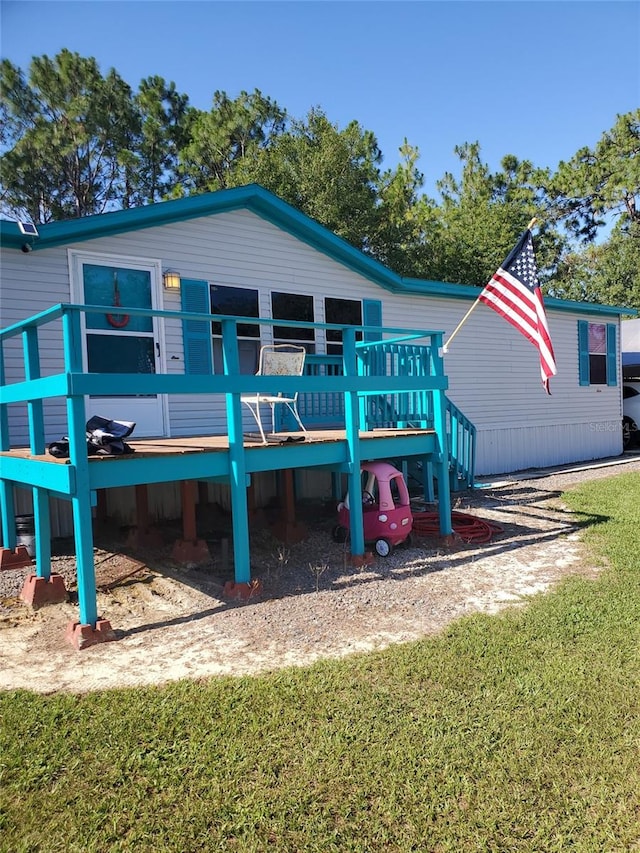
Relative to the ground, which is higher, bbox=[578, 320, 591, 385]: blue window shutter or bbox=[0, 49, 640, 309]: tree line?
bbox=[0, 49, 640, 309]: tree line

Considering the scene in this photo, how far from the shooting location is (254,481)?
814 centimetres

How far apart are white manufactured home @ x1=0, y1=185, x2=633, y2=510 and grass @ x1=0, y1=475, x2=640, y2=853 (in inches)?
119

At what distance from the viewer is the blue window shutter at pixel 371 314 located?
9688mm

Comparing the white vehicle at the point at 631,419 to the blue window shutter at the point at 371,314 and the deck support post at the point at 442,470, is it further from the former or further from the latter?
the deck support post at the point at 442,470

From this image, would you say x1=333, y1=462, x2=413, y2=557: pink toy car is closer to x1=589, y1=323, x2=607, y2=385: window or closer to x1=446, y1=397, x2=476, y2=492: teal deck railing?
x1=446, y1=397, x2=476, y2=492: teal deck railing

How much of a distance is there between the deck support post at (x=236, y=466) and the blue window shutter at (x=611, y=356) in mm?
11964

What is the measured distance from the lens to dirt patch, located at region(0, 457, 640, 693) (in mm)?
3721

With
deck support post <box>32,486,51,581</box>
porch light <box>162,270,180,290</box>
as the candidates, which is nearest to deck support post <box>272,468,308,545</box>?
deck support post <box>32,486,51,581</box>

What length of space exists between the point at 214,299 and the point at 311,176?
39.9 feet

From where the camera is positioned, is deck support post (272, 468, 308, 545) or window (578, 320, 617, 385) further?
window (578, 320, 617, 385)

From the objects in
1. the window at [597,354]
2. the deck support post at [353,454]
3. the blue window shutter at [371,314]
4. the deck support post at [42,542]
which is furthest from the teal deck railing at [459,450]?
the window at [597,354]

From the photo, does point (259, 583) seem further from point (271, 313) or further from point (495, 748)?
point (271, 313)

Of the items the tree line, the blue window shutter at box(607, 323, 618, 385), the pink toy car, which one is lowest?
the pink toy car

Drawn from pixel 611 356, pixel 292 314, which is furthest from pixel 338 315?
pixel 611 356
